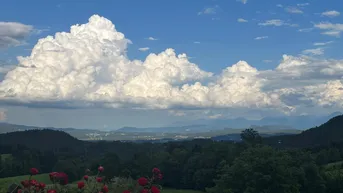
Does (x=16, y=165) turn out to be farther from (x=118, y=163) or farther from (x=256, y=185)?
(x=256, y=185)

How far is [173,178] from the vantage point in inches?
5084

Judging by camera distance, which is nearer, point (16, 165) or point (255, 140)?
point (255, 140)

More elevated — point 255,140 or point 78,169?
point 255,140

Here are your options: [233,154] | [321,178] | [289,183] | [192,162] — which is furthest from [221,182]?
[192,162]

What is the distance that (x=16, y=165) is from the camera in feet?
475

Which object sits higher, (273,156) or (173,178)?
(273,156)

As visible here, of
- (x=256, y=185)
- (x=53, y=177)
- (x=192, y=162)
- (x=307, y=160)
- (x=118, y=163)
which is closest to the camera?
(x=53, y=177)

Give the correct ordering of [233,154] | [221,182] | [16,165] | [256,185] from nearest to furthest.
A: [256,185] < [221,182] < [233,154] < [16,165]

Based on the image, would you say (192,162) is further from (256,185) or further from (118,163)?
(256,185)

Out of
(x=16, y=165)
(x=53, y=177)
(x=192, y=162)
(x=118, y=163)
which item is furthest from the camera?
(x=16, y=165)

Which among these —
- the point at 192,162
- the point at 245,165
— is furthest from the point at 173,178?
the point at 245,165

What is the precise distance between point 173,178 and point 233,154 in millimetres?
28079

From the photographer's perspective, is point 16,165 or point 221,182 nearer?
point 221,182

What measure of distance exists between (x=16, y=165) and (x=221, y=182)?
324ft
